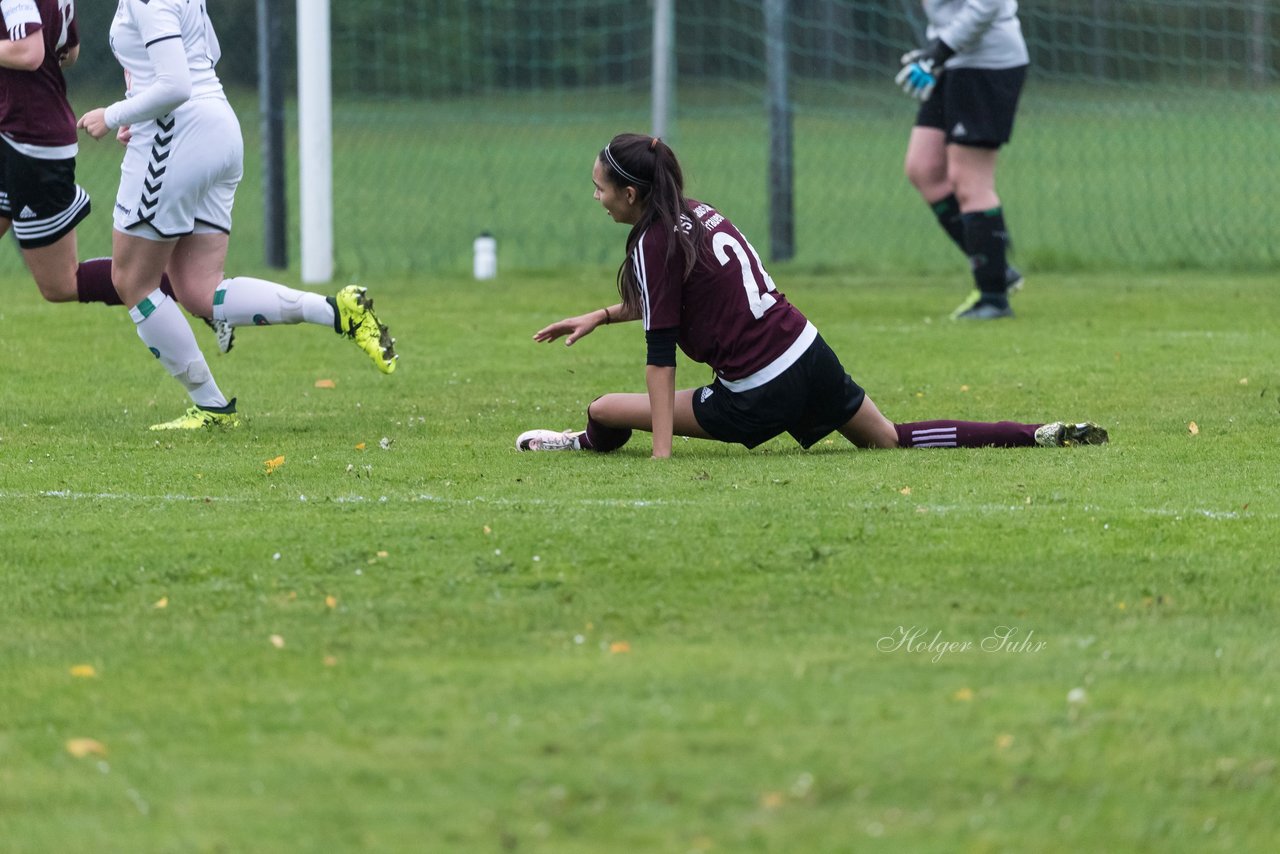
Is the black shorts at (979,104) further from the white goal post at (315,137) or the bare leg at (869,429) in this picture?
the bare leg at (869,429)

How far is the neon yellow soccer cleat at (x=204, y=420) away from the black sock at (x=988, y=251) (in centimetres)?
526

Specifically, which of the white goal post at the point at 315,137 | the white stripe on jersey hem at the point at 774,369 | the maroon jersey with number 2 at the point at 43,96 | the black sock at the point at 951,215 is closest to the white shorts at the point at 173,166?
the maroon jersey with number 2 at the point at 43,96

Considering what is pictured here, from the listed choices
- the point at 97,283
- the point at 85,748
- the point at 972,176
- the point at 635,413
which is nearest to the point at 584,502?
the point at 635,413

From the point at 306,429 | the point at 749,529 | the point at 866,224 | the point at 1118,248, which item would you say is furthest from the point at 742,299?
the point at 866,224

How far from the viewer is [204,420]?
754 centimetres

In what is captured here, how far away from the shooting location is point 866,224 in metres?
19.5

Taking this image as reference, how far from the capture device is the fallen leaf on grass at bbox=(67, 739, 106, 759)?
12.0ft

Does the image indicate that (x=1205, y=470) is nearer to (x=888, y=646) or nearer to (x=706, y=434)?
(x=706, y=434)

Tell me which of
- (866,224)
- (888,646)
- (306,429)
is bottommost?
(866,224)

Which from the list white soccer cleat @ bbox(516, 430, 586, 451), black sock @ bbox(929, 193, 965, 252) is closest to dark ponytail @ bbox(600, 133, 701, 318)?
white soccer cleat @ bbox(516, 430, 586, 451)

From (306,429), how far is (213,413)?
0.37 m

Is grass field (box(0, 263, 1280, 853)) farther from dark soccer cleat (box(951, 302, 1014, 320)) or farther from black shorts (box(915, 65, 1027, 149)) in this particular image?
black shorts (box(915, 65, 1027, 149))

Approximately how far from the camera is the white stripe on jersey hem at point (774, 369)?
6.50m

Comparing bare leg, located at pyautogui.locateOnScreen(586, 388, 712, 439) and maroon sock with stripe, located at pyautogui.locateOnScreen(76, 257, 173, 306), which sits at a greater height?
maroon sock with stripe, located at pyautogui.locateOnScreen(76, 257, 173, 306)
